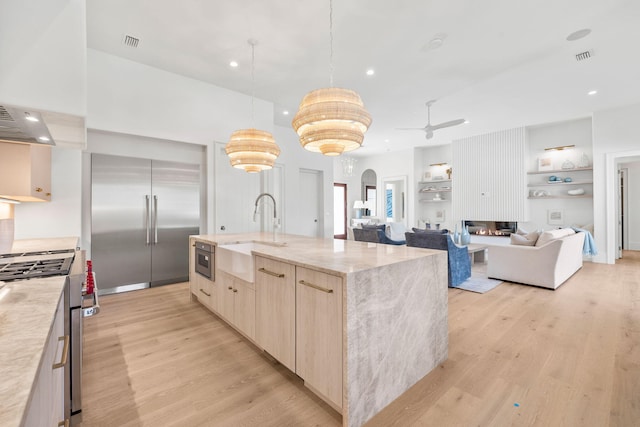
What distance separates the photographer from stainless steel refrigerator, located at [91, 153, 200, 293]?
3.83 meters

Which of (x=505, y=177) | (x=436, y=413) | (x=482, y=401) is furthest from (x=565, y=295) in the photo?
(x=505, y=177)

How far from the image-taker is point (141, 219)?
13.4 ft

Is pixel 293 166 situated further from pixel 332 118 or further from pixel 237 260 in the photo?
pixel 332 118

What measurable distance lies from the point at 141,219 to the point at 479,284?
5091mm

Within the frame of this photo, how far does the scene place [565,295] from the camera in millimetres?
3775

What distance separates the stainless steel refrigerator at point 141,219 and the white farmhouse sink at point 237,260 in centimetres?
198

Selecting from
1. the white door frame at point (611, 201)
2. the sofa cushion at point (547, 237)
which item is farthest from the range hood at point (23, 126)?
the white door frame at point (611, 201)

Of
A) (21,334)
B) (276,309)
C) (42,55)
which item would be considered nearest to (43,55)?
(42,55)

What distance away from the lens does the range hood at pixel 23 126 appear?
1.27 m

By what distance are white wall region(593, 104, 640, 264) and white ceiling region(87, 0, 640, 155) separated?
1.46 ft

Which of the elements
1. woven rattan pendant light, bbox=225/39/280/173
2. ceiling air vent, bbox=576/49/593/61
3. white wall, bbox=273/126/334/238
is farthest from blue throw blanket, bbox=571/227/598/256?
woven rattan pendant light, bbox=225/39/280/173

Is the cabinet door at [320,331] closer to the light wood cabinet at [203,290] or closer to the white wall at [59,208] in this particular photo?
the light wood cabinet at [203,290]

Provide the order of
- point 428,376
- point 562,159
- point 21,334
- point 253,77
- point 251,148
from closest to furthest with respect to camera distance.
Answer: point 21,334, point 428,376, point 251,148, point 253,77, point 562,159

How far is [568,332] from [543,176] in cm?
589
